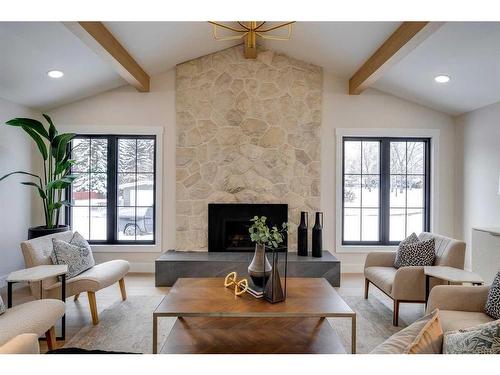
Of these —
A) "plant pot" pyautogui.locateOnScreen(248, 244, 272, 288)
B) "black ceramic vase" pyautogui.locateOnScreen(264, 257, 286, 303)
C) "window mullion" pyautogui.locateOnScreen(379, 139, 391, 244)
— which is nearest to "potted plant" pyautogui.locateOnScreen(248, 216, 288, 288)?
"plant pot" pyautogui.locateOnScreen(248, 244, 272, 288)

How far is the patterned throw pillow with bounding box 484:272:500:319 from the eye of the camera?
200cm

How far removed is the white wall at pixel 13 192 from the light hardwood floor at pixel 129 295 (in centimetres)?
45

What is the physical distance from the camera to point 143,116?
4.73 m

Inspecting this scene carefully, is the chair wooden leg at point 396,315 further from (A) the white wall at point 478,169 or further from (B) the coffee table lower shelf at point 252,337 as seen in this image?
(A) the white wall at point 478,169

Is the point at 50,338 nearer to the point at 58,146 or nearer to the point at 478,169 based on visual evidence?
the point at 58,146

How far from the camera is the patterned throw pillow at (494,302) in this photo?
2.00 meters

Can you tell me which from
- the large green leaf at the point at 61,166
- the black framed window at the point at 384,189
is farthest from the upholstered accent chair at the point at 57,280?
the black framed window at the point at 384,189

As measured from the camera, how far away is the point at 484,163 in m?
4.27

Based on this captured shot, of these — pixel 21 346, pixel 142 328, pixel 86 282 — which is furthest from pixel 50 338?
pixel 21 346

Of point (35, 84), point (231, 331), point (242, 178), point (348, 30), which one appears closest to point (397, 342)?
point (231, 331)

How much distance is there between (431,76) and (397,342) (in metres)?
3.74

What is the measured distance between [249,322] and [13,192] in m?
3.48

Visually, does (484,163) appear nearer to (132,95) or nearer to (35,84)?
(132,95)

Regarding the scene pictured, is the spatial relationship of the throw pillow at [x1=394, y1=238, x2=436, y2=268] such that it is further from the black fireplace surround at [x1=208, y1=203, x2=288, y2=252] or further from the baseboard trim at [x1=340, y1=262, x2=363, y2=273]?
the black fireplace surround at [x1=208, y1=203, x2=288, y2=252]
